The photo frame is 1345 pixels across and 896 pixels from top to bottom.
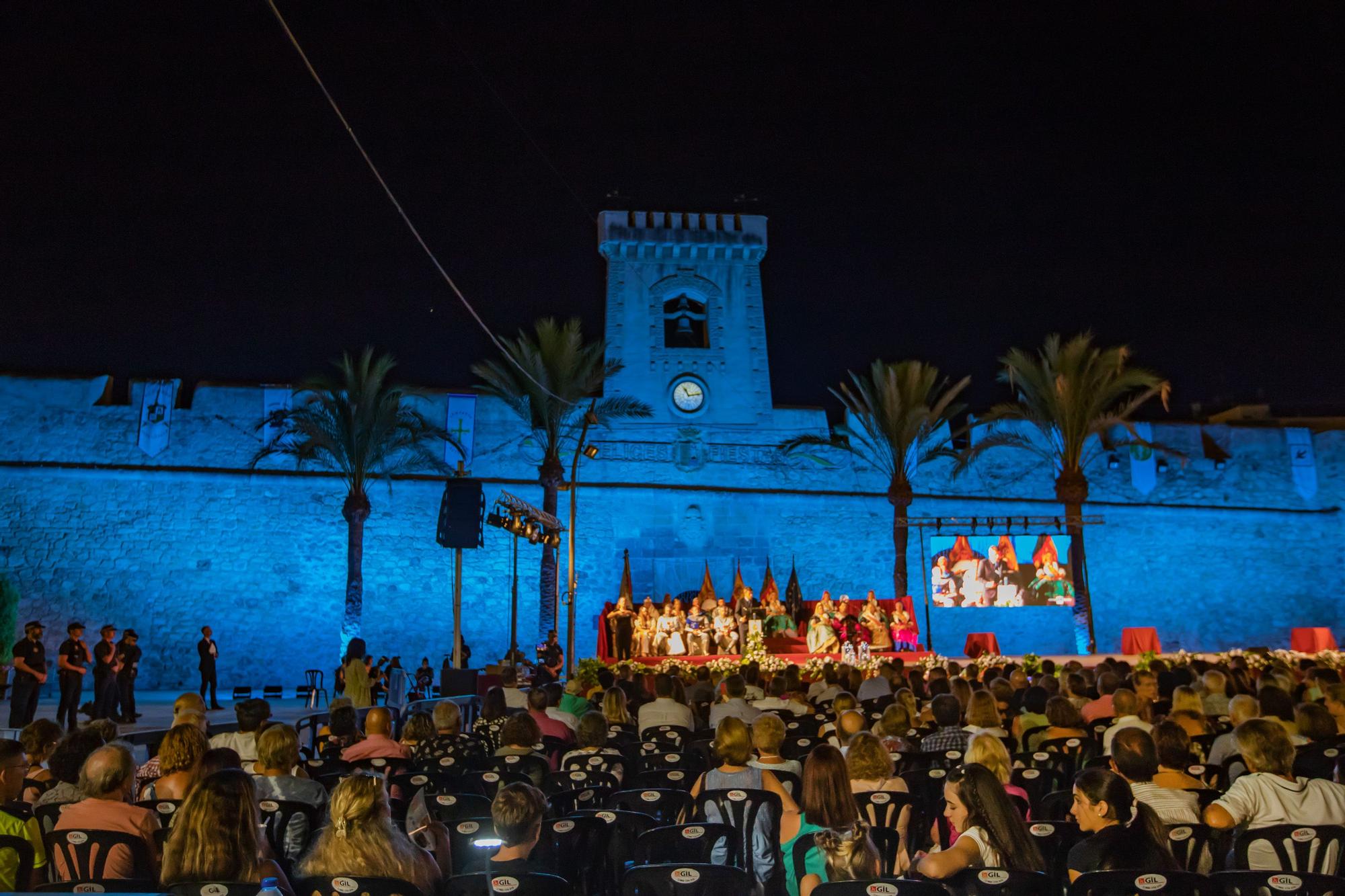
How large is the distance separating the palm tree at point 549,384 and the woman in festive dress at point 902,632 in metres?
7.32

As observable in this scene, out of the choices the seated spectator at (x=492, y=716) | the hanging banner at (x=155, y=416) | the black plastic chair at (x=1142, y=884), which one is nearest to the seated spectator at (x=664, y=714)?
the seated spectator at (x=492, y=716)

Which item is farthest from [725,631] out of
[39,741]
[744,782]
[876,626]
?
[744,782]

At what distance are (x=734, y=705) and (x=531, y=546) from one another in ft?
63.4

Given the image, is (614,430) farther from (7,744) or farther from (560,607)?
(7,744)

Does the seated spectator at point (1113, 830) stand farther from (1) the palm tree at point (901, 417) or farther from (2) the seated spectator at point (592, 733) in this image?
(1) the palm tree at point (901, 417)

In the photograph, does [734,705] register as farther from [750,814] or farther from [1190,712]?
[750,814]

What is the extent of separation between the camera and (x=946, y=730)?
6582 millimetres

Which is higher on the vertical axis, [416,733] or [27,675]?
[27,675]

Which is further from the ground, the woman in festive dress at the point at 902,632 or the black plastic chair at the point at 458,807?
the woman in festive dress at the point at 902,632

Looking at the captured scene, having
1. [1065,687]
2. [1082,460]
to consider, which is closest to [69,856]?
[1065,687]

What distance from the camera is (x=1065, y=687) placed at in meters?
8.75

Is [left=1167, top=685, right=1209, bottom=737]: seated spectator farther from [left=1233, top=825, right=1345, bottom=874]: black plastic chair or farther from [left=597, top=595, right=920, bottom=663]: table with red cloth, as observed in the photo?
[left=597, top=595, right=920, bottom=663]: table with red cloth

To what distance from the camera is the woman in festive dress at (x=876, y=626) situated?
20.6 m

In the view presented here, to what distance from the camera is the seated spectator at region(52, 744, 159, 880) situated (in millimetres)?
3877
